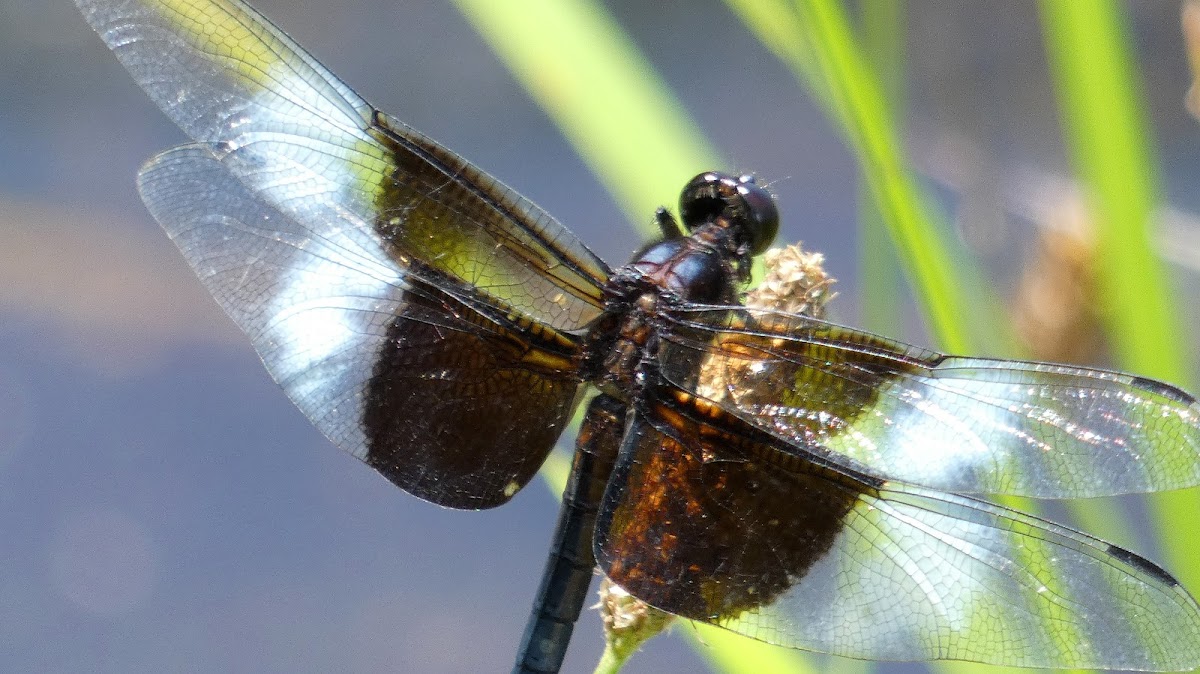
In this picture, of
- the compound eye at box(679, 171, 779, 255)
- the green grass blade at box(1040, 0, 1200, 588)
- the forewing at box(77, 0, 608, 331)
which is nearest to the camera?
the green grass blade at box(1040, 0, 1200, 588)

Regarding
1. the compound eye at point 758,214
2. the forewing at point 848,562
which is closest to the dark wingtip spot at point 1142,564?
the forewing at point 848,562

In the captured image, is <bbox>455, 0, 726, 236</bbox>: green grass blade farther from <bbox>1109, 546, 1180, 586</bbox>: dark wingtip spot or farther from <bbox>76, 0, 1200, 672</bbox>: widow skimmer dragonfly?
<bbox>1109, 546, 1180, 586</bbox>: dark wingtip spot

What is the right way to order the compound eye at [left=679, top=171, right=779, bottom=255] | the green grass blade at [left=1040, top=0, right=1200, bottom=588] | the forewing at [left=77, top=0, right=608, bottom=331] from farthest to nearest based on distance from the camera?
1. the compound eye at [left=679, top=171, right=779, bottom=255]
2. the forewing at [left=77, top=0, right=608, bottom=331]
3. the green grass blade at [left=1040, top=0, right=1200, bottom=588]

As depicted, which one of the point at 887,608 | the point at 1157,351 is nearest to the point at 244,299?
the point at 887,608

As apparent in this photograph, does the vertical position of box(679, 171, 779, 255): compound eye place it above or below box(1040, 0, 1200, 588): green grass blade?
above

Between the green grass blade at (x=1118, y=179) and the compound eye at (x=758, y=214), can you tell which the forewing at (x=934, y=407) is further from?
the compound eye at (x=758, y=214)

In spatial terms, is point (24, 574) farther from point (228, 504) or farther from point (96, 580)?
point (228, 504)

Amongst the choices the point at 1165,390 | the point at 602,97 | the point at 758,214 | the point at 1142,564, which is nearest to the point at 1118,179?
the point at 1165,390

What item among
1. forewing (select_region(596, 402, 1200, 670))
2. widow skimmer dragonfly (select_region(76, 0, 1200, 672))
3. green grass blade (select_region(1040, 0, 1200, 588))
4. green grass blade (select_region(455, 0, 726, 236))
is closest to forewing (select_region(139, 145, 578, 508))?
widow skimmer dragonfly (select_region(76, 0, 1200, 672))
